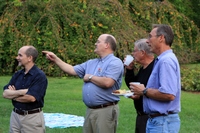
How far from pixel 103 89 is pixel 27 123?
1166 mm

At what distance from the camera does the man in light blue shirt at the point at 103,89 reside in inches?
241

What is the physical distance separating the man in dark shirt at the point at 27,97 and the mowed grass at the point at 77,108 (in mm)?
2469

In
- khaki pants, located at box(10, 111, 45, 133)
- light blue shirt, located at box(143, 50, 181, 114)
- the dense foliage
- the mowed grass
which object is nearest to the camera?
light blue shirt, located at box(143, 50, 181, 114)

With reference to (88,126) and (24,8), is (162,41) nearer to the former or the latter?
(88,126)

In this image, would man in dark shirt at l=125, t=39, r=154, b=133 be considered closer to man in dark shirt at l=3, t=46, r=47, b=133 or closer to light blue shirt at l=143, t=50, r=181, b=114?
light blue shirt at l=143, t=50, r=181, b=114

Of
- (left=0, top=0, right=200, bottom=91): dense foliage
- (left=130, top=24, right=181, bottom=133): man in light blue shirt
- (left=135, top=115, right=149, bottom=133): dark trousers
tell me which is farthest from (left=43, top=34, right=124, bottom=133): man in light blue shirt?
(left=0, top=0, right=200, bottom=91): dense foliage

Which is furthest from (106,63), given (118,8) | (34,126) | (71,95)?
(118,8)

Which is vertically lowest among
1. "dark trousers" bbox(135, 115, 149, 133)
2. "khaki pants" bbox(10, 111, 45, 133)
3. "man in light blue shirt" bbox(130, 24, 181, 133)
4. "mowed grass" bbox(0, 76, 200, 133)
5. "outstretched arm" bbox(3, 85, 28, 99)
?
"mowed grass" bbox(0, 76, 200, 133)

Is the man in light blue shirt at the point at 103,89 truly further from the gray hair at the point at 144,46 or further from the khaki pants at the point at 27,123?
the khaki pants at the point at 27,123

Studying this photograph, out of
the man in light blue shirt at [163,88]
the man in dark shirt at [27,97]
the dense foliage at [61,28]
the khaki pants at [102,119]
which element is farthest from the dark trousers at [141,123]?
the dense foliage at [61,28]

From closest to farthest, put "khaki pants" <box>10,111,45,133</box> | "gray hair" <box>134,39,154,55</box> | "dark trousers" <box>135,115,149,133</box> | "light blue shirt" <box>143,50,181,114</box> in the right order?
1. "light blue shirt" <box>143,50,181,114</box>
2. "dark trousers" <box>135,115,149,133</box>
3. "gray hair" <box>134,39,154,55</box>
4. "khaki pants" <box>10,111,45,133</box>

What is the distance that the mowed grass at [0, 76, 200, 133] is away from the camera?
9.15 m

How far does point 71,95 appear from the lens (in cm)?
1309

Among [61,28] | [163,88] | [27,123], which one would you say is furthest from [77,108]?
[61,28]
